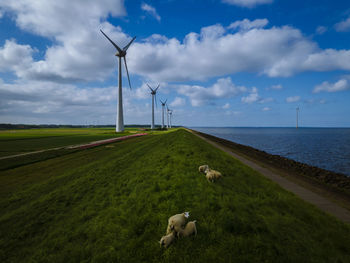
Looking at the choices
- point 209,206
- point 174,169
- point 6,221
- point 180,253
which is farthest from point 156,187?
point 6,221

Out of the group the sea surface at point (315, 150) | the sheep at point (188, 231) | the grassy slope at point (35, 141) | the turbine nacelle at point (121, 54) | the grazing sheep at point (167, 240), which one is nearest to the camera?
the grazing sheep at point (167, 240)

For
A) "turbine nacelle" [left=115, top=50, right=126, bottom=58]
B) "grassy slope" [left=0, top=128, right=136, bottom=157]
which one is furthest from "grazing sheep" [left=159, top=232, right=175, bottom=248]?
"turbine nacelle" [left=115, top=50, right=126, bottom=58]

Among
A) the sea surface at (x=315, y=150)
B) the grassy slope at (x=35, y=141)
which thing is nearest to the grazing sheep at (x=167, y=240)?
the sea surface at (x=315, y=150)

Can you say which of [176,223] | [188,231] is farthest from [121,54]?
[188,231]

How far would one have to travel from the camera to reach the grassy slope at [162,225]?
5.03m

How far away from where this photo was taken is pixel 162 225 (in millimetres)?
6043

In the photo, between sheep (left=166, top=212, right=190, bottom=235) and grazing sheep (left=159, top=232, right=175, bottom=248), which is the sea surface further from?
grazing sheep (left=159, top=232, right=175, bottom=248)

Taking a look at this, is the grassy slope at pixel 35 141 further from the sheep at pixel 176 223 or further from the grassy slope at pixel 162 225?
the sheep at pixel 176 223

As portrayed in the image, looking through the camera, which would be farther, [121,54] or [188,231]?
[121,54]

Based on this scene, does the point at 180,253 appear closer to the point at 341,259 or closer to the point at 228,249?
the point at 228,249

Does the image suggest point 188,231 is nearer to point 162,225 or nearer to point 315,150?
point 162,225

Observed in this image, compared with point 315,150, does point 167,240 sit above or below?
above

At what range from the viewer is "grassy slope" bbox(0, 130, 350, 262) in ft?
16.5

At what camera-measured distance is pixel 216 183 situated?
9469mm
